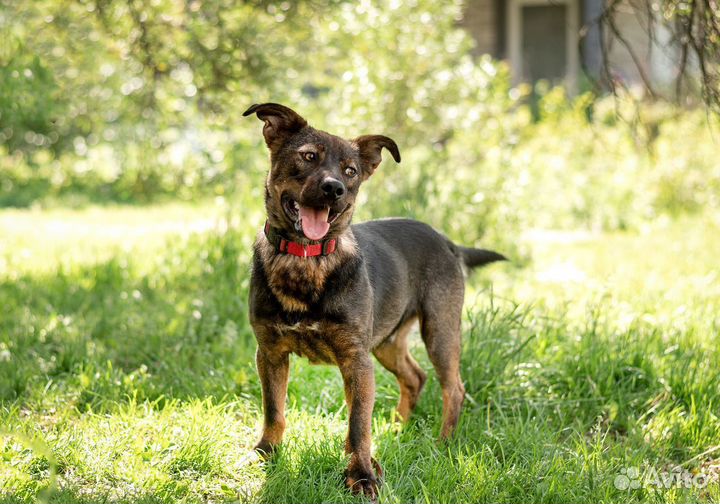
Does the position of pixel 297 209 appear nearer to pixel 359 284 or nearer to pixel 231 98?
pixel 359 284

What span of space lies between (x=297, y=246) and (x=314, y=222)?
0.63ft

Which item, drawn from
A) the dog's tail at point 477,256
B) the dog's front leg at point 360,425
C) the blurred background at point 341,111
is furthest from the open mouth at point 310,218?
the blurred background at point 341,111

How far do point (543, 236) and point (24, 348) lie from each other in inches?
262

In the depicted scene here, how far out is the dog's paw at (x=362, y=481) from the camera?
369 cm

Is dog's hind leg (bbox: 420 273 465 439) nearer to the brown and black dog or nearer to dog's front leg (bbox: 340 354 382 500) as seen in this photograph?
the brown and black dog

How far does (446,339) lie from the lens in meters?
4.52

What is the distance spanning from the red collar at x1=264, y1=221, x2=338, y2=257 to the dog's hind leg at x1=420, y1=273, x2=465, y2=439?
87 cm

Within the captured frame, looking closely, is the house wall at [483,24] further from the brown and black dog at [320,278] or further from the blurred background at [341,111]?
the brown and black dog at [320,278]

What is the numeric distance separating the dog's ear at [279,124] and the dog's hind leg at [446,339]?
1.20 m

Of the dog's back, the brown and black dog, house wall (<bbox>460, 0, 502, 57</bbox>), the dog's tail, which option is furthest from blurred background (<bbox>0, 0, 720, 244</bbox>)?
house wall (<bbox>460, 0, 502, 57</bbox>)

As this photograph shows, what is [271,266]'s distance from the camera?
12.9 feet

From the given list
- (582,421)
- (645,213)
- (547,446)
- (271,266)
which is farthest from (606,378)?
(645,213)

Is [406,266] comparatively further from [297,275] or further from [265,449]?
[265,449]

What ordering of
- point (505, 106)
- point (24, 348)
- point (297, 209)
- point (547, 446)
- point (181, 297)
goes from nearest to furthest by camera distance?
point (297, 209), point (547, 446), point (24, 348), point (181, 297), point (505, 106)
